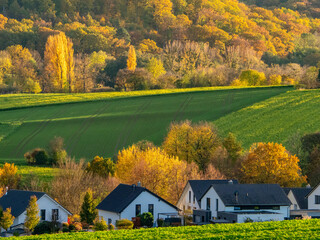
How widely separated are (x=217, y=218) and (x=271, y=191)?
4.97m

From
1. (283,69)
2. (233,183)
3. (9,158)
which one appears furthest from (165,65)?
(233,183)

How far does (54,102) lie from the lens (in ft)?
362

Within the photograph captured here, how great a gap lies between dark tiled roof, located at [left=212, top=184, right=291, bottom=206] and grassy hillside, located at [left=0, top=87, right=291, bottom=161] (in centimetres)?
2407

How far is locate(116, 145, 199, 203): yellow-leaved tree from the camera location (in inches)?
2689

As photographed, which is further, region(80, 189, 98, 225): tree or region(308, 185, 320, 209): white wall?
region(308, 185, 320, 209): white wall

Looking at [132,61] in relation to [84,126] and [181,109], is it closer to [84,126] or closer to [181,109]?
[181,109]

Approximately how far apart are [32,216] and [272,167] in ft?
82.5

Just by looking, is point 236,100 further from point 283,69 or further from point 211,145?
point 283,69

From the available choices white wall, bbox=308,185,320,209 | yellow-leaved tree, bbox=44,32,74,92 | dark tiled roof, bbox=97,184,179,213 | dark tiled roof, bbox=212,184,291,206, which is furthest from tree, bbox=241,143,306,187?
yellow-leaved tree, bbox=44,32,74,92

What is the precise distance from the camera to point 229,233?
3566 centimetres

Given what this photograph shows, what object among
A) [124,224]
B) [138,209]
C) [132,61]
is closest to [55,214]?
[138,209]

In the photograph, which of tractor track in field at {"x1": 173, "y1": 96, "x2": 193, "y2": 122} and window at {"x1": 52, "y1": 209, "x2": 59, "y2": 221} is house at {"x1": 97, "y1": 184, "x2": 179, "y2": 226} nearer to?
window at {"x1": 52, "y1": 209, "x2": 59, "y2": 221}

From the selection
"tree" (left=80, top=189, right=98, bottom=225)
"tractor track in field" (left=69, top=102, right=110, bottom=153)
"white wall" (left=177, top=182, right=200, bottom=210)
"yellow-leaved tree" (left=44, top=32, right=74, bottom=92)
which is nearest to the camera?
"tree" (left=80, top=189, right=98, bottom=225)

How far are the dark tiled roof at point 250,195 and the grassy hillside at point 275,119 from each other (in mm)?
18810
